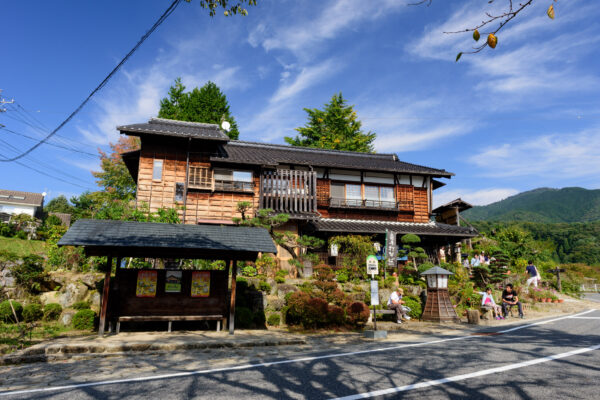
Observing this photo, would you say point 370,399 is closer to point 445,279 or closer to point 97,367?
point 97,367

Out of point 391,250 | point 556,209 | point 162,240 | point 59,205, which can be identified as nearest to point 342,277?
point 391,250

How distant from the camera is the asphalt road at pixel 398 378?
5.25 metres

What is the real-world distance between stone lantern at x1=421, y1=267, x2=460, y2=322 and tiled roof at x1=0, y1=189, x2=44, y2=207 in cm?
5917

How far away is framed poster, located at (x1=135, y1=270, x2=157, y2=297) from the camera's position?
11352 mm

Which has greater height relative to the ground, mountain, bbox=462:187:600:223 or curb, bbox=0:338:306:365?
mountain, bbox=462:187:600:223

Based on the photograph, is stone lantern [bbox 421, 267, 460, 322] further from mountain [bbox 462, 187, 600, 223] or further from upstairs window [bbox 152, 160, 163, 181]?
mountain [bbox 462, 187, 600, 223]

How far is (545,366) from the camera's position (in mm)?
6703

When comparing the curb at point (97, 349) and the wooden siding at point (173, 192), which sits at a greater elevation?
the wooden siding at point (173, 192)

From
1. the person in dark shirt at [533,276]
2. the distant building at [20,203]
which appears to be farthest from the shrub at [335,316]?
the distant building at [20,203]

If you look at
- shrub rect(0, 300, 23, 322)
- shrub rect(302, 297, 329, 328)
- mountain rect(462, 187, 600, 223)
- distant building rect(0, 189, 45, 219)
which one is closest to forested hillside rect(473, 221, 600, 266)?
shrub rect(302, 297, 329, 328)

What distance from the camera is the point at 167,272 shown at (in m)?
11.7

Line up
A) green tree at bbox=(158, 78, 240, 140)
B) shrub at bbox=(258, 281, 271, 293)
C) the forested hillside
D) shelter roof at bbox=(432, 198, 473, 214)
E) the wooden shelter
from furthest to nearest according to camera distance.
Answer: the forested hillside, green tree at bbox=(158, 78, 240, 140), shelter roof at bbox=(432, 198, 473, 214), shrub at bbox=(258, 281, 271, 293), the wooden shelter

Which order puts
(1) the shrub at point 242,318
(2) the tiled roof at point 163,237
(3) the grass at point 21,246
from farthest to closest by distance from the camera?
(3) the grass at point 21,246 → (1) the shrub at point 242,318 → (2) the tiled roof at point 163,237

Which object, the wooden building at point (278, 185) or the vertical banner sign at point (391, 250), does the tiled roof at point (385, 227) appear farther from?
the vertical banner sign at point (391, 250)
